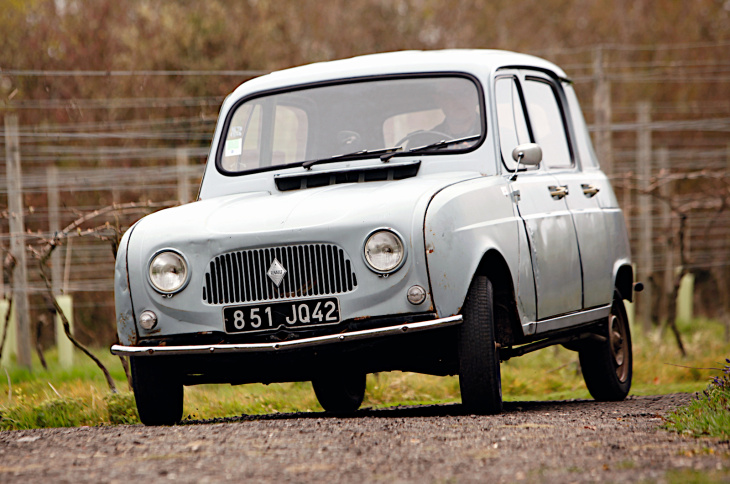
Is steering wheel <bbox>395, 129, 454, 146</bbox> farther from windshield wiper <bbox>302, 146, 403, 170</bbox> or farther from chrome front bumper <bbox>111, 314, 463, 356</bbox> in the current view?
chrome front bumper <bbox>111, 314, 463, 356</bbox>

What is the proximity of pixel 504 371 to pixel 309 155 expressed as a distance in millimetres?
4015

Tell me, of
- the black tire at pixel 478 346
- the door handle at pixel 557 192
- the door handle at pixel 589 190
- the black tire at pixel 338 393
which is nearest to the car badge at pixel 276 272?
the black tire at pixel 478 346

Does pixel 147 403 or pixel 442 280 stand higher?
pixel 442 280

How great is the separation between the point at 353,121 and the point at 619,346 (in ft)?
9.51

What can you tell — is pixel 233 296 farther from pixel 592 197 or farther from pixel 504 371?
pixel 504 371

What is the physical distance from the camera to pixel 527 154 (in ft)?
22.7

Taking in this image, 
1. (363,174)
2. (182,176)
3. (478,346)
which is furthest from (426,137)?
(182,176)

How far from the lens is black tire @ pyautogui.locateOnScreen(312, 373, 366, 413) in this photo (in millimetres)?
8280

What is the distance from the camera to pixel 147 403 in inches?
251

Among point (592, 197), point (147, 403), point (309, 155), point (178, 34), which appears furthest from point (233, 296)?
point (178, 34)

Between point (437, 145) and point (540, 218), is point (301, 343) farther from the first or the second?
point (540, 218)

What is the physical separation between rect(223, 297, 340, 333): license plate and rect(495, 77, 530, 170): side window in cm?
171

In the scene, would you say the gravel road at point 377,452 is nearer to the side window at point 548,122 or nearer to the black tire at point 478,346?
the black tire at point 478,346

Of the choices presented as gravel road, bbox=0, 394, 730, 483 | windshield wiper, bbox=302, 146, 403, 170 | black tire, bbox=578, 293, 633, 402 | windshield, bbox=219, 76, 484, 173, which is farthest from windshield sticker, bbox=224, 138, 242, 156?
black tire, bbox=578, 293, 633, 402
